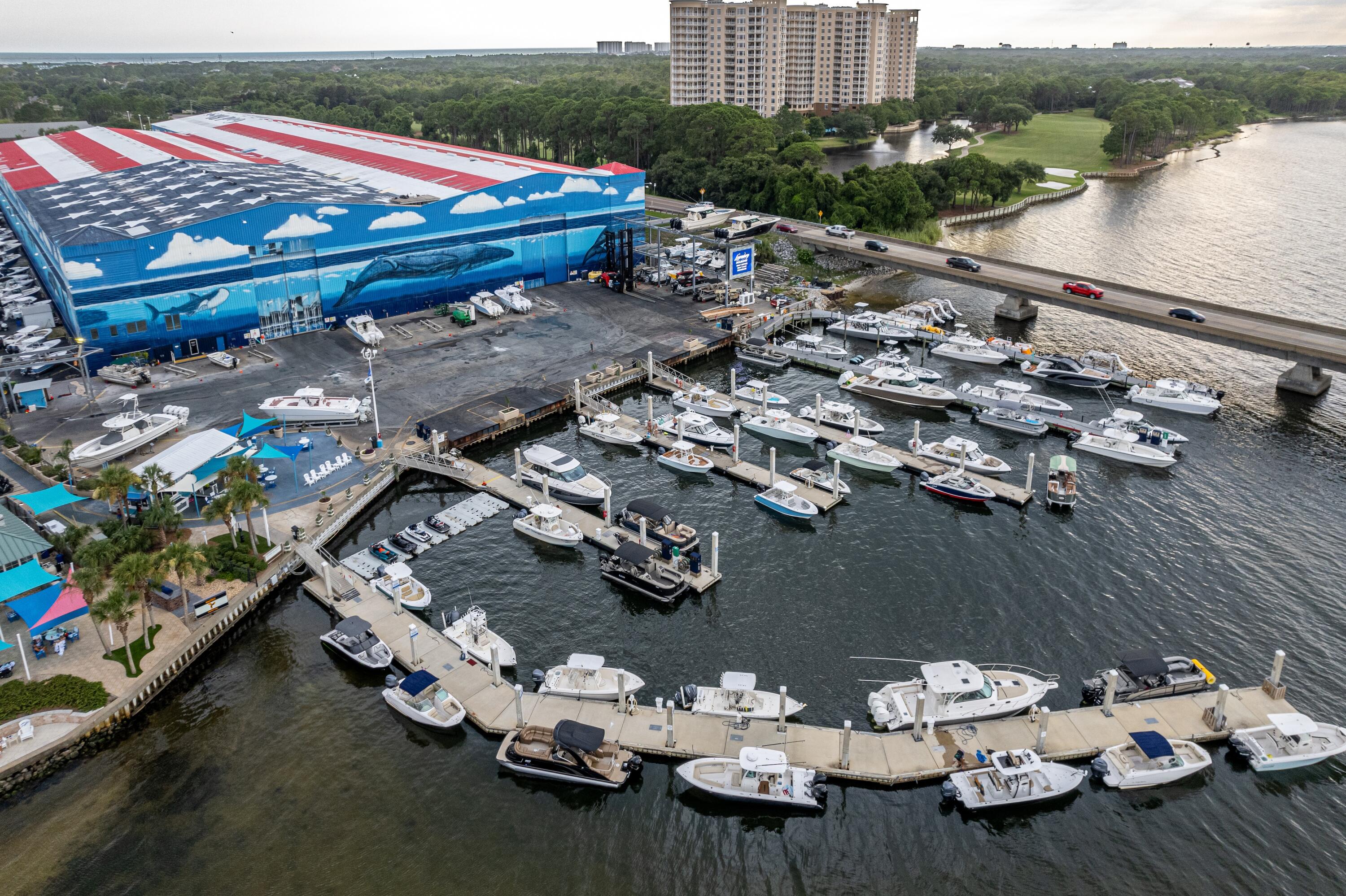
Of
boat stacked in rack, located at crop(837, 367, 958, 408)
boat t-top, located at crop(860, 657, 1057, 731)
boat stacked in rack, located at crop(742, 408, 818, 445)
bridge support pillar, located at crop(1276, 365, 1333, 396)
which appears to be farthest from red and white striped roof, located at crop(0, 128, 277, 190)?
bridge support pillar, located at crop(1276, 365, 1333, 396)

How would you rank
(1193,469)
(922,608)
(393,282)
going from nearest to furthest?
(922,608) < (1193,469) < (393,282)

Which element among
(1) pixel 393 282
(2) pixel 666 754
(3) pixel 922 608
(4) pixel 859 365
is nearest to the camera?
(2) pixel 666 754

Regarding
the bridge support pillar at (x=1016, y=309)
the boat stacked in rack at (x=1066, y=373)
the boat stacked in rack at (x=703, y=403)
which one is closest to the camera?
the boat stacked in rack at (x=703, y=403)

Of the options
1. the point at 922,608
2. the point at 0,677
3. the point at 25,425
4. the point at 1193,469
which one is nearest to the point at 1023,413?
the point at 1193,469

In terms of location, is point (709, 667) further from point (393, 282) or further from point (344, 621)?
point (393, 282)

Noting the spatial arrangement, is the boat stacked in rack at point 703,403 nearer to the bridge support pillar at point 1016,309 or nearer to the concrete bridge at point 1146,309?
the concrete bridge at point 1146,309

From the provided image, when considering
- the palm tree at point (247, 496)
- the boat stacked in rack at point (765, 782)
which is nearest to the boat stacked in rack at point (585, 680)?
the boat stacked in rack at point (765, 782)

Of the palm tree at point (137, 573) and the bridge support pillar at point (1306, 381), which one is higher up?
the palm tree at point (137, 573)
